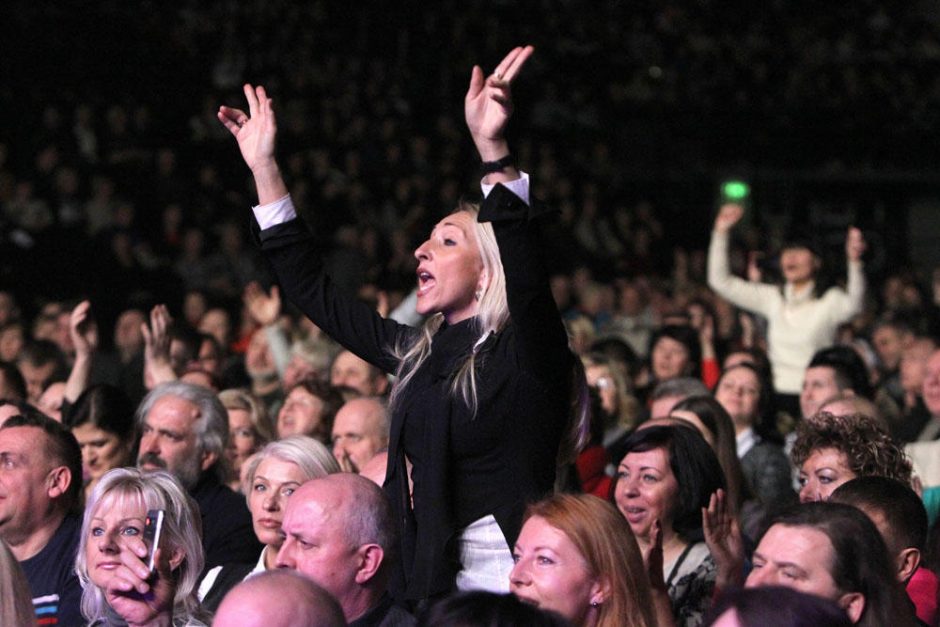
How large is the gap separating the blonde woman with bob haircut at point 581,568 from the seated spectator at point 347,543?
33cm

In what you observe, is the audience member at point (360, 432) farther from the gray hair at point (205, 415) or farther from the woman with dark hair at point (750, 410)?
the woman with dark hair at point (750, 410)

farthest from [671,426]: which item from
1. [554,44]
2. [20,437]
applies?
[554,44]

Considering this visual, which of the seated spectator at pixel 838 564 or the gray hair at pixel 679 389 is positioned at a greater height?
the seated spectator at pixel 838 564

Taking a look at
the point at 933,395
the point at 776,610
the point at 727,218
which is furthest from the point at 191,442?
the point at 727,218

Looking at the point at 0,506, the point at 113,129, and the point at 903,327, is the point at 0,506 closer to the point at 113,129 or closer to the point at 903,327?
the point at 903,327

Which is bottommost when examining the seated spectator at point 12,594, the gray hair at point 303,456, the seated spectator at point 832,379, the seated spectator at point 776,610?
the seated spectator at point 832,379

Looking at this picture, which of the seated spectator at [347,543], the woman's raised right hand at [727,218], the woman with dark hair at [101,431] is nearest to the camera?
the seated spectator at [347,543]

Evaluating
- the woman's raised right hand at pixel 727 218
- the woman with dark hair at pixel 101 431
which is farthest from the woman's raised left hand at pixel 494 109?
the woman's raised right hand at pixel 727 218

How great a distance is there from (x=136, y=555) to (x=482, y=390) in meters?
0.98

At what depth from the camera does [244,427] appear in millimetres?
6281

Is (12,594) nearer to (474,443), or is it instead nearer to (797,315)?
(474,443)

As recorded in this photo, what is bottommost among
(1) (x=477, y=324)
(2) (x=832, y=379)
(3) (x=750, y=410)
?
(3) (x=750, y=410)

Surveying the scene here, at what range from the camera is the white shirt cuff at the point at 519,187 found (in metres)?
3.33

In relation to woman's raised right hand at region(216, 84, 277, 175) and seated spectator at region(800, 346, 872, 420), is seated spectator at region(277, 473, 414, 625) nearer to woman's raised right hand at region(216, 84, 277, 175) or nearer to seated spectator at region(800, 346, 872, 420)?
woman's raised right hand at region(216, 84, 277, 175)
